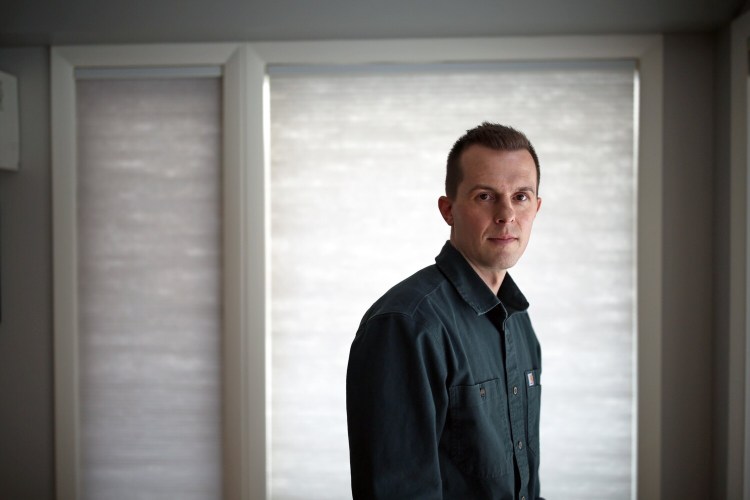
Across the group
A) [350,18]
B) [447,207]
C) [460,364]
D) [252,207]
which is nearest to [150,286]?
[252,207]

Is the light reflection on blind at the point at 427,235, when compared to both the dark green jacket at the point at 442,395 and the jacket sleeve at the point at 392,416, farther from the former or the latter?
the jacket sleeve at the point at 392,416

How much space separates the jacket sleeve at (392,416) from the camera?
1098 mm

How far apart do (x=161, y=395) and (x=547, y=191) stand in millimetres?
1805

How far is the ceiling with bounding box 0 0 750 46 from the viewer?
2.40 meters

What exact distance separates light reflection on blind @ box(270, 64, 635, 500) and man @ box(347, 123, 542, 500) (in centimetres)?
127

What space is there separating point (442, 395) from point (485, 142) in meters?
0.49

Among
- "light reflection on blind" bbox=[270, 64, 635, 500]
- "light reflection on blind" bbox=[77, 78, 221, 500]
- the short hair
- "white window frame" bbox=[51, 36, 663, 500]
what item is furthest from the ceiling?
the short hair

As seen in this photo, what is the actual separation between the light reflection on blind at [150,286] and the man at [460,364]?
167 centimetres

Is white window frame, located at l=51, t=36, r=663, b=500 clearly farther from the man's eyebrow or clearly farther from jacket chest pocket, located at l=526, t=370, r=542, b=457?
the man's eyebrow

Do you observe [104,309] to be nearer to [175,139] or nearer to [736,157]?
[175,139]

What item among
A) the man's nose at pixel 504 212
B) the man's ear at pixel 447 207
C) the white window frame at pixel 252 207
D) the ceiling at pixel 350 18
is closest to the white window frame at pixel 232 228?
the white window frame at pixel 252 207

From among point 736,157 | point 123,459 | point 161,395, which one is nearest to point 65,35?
point 161,395

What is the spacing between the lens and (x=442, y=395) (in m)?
1.17

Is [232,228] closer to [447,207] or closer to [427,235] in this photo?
[427,235]
